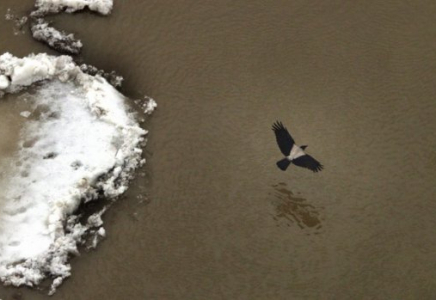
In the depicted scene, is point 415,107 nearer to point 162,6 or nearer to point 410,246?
point 410,246

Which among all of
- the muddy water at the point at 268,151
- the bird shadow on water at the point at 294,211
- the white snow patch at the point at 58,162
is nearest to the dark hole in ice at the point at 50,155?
the white snow patch at the point at 58,162

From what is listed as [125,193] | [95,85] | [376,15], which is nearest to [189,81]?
[95,85]

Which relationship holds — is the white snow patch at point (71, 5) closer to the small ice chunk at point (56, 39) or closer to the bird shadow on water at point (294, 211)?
the small ice chunk at point (56, 39)

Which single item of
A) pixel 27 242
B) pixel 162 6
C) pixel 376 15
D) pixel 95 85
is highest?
pixel 376 15

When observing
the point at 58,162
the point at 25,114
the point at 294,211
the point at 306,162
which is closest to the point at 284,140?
the point at 306,162

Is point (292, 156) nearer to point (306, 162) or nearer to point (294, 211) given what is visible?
point (306, 162)
